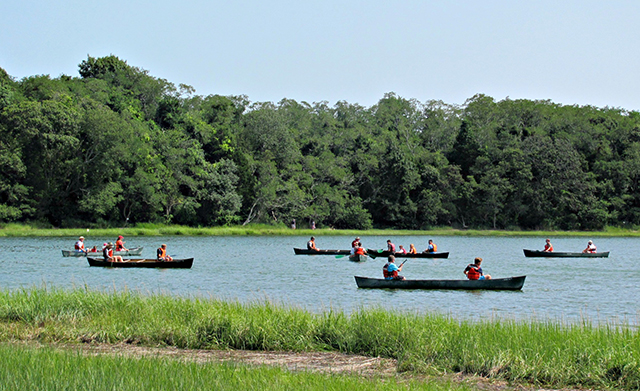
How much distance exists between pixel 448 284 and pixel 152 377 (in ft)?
54.1

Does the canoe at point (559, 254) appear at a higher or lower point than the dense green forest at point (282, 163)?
lower

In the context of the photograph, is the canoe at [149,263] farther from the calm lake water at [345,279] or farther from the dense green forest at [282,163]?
the dense green forest at [282,163]

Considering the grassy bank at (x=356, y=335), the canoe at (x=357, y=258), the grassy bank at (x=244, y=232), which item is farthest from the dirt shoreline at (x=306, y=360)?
the grassy bank at (x=244, y=232)

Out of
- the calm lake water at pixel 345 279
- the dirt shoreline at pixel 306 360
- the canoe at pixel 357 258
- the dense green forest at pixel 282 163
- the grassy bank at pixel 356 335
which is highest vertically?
the dense green forest at pixel 282 163

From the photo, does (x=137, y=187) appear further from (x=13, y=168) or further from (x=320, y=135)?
(x=320, y=135)

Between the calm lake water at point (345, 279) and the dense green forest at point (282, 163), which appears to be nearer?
the calm lake water at point (345, 279)

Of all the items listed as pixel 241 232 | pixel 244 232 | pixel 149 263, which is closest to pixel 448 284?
pixel 149 263

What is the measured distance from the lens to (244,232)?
6781cm

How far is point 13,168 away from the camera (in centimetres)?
Answer: 5928

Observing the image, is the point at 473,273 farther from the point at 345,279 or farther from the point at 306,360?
the point at 306,360

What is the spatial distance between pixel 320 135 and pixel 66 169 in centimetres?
3718

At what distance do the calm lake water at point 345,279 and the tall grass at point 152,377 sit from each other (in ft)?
19.7

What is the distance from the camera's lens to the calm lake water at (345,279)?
19469 millimetres

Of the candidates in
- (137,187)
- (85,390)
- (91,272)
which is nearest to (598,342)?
(85,390)
